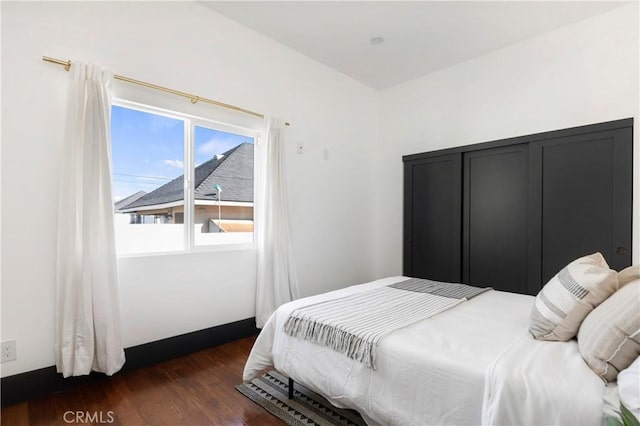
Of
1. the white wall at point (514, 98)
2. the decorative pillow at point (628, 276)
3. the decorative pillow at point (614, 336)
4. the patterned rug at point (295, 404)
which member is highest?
the white wall at point (514, 98)

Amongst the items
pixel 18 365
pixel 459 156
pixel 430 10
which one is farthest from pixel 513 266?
pixel 18 365

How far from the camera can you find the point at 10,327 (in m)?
1.93

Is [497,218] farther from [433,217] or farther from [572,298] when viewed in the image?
[572,298]


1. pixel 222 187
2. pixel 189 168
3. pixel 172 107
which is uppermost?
pixel 172 107

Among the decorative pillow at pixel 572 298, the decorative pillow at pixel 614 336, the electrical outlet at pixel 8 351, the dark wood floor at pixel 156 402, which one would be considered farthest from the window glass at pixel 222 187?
the decorative pillow at pixel 614 336

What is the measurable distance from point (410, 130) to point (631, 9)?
211 cm

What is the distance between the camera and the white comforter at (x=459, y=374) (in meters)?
1.10

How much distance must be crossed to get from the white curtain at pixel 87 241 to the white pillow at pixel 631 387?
2555 millimetres

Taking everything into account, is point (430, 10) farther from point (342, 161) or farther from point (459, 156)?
point (342, 161)

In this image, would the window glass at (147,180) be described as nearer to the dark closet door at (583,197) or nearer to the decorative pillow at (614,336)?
the decorative pillow at (614,336)

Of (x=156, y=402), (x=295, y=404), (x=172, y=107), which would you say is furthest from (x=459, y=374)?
(x=172, y=107)

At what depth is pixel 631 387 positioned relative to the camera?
0.98m

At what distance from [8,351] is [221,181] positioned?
1810 mm

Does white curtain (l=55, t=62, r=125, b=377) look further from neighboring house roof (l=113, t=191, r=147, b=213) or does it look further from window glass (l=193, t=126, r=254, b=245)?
window glass (l=193, t=126, r=254, b=245)
